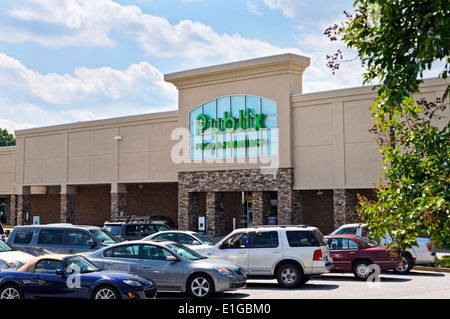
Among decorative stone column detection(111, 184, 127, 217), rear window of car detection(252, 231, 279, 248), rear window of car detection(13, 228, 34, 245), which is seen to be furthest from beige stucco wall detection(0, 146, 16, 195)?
rear window of car detection(252, 231, 279, 248)

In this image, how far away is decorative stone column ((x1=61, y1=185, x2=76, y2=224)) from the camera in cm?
4184

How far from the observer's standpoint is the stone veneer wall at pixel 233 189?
30.8 metres

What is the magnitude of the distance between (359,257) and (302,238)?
3057 millimetres

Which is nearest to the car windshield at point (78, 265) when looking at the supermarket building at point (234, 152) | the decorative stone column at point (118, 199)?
the supermarket building at point (234, 152)

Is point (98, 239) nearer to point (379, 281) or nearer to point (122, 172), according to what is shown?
point (379, 281)

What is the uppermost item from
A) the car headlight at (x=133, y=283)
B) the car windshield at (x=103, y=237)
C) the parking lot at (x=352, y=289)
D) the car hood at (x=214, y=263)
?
the car windshield at (x=103, y=237)

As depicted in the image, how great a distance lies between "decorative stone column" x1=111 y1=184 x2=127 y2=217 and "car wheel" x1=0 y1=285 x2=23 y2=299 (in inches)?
1053

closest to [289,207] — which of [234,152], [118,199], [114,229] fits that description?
[234,152]

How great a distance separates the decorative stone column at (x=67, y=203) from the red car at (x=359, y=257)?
28.7 meters

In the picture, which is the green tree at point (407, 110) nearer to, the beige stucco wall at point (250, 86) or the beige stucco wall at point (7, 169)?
the beige stucco wall at point (250, 86)

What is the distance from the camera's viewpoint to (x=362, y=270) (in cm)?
1752

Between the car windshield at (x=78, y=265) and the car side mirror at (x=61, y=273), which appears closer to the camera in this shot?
the car side mirror at (x=61, y=273)

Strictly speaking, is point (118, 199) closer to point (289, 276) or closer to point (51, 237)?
point (51, 237)

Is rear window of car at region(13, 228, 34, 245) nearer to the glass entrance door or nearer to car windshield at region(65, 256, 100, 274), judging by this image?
car windshield at region(65, 256, 100, 274)
